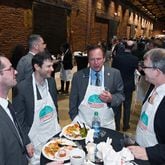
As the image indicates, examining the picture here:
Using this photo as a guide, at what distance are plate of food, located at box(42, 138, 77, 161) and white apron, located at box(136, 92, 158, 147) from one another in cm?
56

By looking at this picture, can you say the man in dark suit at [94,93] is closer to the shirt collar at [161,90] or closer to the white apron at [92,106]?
the white apron at [92,106]

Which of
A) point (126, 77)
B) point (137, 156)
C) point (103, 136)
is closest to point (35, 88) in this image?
point (103, 136)

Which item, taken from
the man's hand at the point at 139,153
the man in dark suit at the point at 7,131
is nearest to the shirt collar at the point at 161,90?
the man's hand at the point at 139,153

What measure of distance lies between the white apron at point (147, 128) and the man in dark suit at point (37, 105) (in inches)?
44.1

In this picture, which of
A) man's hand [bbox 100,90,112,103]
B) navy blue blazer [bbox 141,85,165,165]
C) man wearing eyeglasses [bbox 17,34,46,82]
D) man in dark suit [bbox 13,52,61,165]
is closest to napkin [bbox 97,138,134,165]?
navy blue blazer [bbox 141,85,165,165]

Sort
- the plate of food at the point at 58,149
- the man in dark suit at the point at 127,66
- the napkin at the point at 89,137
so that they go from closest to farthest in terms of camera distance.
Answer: the plate of food at the point at 58,149, the napkin at the point at 89,137, the man in dark suit at the point at 127,66

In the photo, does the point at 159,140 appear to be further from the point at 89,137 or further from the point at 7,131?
the point at 7,131

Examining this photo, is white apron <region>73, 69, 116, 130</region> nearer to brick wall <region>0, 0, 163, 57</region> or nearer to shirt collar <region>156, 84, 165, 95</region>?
shirt collar <region>156, 84, 165, 95</region>

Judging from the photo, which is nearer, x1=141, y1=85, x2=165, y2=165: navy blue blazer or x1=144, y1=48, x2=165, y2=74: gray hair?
x1=141, y1=85, x2=165, y2=165: navy blue blazer

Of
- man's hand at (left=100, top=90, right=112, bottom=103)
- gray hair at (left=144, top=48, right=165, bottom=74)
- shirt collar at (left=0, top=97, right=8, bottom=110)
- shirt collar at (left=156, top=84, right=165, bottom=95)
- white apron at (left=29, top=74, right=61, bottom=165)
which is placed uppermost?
gray hair at (left=144, top=48, right=165, bottom=74)

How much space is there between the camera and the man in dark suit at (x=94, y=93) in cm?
321

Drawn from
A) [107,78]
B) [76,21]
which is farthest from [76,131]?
[76,21]

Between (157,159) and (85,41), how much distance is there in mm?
12914

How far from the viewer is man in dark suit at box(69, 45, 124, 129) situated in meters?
3.21
